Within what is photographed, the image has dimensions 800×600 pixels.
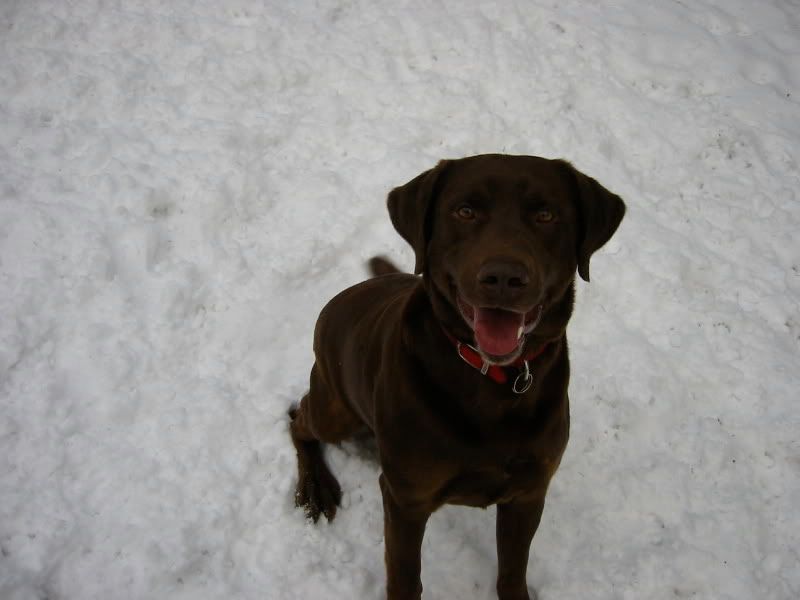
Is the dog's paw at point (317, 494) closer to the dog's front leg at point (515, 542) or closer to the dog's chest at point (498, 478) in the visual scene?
the dog's front leg at point (515, 542)

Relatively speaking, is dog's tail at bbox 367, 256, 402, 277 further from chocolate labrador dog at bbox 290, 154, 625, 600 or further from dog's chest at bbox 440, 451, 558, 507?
dog's chest at bbox 440, 451, 558, 507

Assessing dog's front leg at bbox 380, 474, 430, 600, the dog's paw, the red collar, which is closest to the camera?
the red collar

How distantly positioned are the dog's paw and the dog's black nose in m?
1.94

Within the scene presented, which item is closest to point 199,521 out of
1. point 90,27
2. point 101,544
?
point 101,544

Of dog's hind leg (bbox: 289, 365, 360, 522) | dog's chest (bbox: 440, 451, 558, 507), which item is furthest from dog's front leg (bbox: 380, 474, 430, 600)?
dog's hind leg (bbox: 289, 365, 360, 522)

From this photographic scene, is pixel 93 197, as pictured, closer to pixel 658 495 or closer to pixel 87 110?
pixel 87 110

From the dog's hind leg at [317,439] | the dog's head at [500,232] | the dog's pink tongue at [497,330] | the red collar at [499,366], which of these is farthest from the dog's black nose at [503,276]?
the dog's hind leg at [317,439]

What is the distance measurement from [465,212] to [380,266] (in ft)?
5.31

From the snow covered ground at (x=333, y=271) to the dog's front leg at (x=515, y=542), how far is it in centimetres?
25

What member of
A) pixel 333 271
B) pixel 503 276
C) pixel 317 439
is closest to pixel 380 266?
pixel 333 271

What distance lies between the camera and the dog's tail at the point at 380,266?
389 centimetres

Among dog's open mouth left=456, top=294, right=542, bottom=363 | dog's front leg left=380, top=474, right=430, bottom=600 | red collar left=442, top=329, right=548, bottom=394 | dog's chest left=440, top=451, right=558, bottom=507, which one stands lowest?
dog's front leg left=380, top=474, right=430, bottom=600

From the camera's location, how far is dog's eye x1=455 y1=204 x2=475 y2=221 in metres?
2.32

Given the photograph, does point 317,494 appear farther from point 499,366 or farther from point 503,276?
point 503,276
